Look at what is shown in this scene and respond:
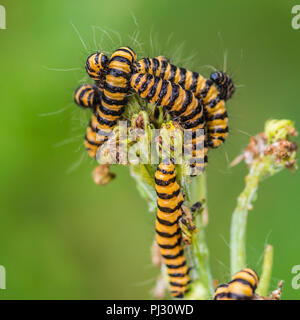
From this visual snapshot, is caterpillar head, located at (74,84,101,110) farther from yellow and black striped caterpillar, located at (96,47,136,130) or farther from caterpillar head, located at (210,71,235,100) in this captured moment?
caterpillar head, located at (210,71,235,100)

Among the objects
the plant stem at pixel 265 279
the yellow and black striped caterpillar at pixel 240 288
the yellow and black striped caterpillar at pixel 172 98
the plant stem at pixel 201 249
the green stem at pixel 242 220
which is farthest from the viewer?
the green stem at pixel 242 220

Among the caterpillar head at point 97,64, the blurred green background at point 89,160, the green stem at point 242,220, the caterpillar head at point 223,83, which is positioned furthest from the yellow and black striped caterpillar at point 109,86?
the blurred green background at point 89,160

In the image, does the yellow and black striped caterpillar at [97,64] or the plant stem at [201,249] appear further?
the plant stem at [201,249]

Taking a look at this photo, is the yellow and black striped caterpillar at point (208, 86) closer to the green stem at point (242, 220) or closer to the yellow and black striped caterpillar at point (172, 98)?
the yellow and black striped caterpillar at point (172, 98)

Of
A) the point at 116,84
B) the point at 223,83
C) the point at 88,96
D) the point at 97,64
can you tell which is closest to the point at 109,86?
the point at 116,84

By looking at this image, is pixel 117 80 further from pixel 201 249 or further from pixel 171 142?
pixel 201 249
